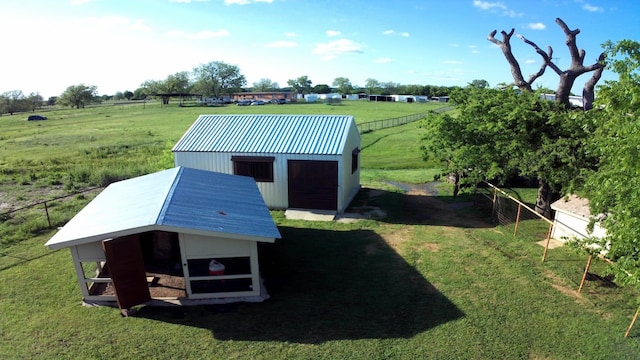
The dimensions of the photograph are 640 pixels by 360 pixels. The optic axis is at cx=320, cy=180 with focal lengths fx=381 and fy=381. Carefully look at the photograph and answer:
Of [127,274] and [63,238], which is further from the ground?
[63,238]

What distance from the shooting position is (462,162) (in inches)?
591

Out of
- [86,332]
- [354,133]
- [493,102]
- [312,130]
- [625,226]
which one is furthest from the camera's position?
[354,133]

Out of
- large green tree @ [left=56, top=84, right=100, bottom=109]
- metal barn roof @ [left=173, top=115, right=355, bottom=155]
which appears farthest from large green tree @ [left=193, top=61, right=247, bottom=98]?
metal barn roof @ [left=173, top=115, right=355, bottom=155]

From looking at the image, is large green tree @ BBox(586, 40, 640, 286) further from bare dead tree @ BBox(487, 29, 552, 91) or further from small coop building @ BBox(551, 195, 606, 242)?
bare dead tree @ BBox(487, 29, 552, 91)

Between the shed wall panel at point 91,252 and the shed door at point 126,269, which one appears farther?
the shed wall panel at point 91,252

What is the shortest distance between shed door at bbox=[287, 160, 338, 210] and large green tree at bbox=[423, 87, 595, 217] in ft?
15.8

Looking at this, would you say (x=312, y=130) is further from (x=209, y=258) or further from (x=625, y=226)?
(x=625, y=226)

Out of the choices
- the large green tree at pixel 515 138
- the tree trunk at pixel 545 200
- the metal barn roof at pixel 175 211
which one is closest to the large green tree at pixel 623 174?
the large green tree at pixel 515 138

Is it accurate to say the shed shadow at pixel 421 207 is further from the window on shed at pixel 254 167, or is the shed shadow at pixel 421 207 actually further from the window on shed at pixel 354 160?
the window on shed at pixel 254 167

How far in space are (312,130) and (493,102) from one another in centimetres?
769

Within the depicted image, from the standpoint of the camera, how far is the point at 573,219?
12.6 m

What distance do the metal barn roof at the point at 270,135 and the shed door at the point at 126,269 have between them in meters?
8.46

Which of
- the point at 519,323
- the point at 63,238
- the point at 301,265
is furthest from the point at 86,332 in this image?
the point at 519,323

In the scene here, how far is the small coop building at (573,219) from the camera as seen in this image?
11984 millimetres
